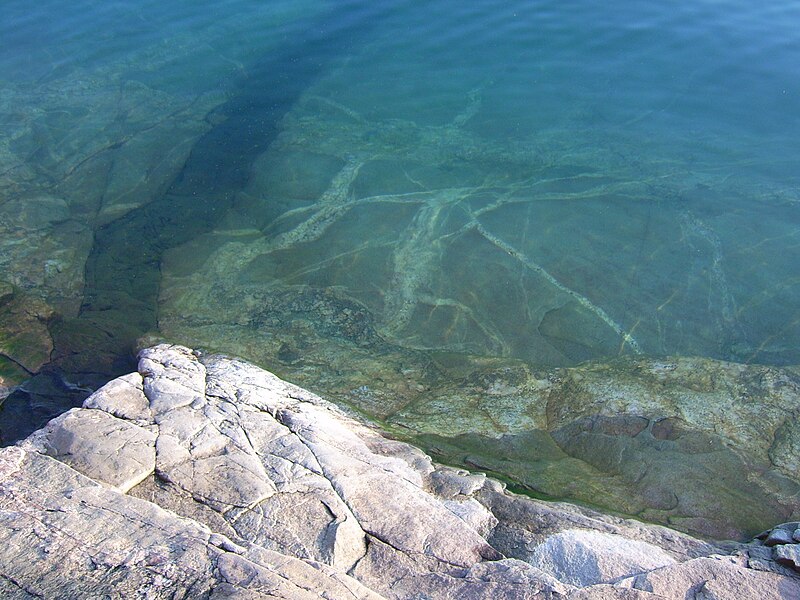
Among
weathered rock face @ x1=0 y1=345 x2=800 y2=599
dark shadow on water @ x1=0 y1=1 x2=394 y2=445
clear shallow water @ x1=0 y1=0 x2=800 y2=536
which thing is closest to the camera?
weathered rock face @ x1=0 y1=345 x2=800 y2=599

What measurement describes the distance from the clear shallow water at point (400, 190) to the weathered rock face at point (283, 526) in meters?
1.06

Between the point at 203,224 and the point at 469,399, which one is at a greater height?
the point at 203,224

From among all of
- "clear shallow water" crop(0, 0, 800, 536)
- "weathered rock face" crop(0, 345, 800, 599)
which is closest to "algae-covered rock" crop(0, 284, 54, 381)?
"clear shallow water" crop(0, 0, 800, 536)

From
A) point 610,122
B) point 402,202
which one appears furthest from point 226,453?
point 610,122

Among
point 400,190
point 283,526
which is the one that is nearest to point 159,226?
point 400,190

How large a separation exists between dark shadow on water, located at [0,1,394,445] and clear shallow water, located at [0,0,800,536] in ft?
0.11

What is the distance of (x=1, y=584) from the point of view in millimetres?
2637

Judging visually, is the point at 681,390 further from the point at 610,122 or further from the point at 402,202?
the point at 610,122

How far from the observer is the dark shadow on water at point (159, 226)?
5.16 metres

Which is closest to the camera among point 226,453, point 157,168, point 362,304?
point 226,453

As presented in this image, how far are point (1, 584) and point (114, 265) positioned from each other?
4314 millimetres

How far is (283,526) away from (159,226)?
4.65 meters

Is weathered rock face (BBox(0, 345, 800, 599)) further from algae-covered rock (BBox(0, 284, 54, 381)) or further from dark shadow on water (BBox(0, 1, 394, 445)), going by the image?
algae-covered rock (BBox(0, 284, 54, 381))

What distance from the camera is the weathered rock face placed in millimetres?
2779
